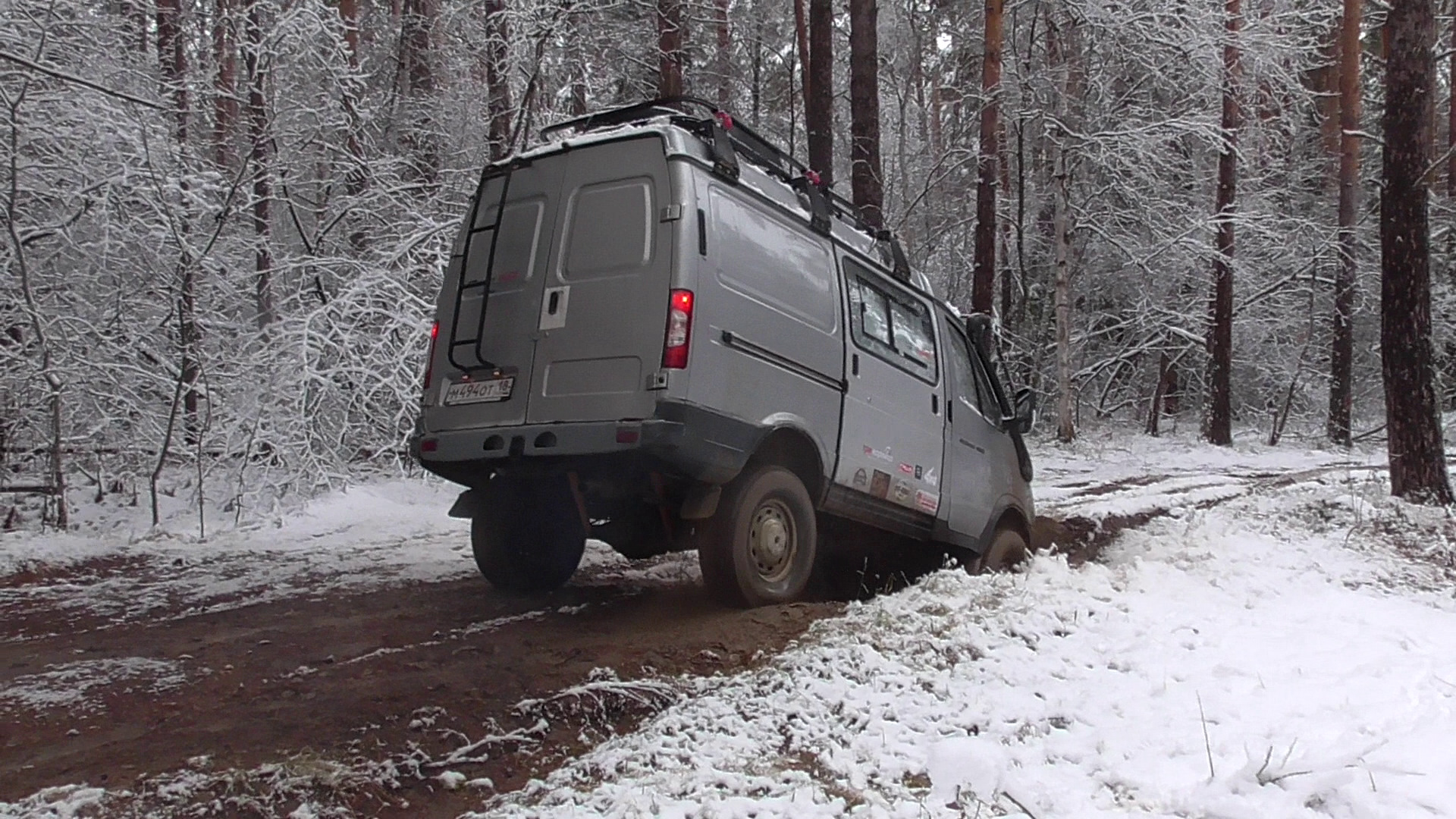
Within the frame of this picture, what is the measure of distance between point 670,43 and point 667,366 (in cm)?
1043

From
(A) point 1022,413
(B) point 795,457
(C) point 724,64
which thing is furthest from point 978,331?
(C) point 724,64

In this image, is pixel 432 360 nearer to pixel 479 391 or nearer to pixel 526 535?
pixel 479 391

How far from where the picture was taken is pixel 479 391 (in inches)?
204

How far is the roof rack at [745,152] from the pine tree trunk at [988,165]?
37.1 ft

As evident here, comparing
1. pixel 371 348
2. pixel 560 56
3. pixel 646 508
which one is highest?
pixel 560 56

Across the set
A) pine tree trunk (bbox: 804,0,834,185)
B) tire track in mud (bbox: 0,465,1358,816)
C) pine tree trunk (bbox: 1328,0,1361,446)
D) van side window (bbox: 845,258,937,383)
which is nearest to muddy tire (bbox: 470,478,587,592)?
→ tire track in mud (bbox: 0,465,1358,816)

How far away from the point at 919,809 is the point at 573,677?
1.68 m

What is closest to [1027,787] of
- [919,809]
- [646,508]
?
[919,809]

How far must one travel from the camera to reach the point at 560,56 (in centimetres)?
1269

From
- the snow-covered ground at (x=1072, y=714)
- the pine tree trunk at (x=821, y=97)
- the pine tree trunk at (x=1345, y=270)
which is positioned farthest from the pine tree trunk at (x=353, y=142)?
the pine tree trunk at (x=1345, y=270)

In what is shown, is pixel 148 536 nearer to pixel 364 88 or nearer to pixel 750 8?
pixel 364 88

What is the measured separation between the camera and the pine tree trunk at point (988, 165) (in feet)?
56.1

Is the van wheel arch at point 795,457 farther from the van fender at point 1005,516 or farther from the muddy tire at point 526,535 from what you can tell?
the van fender at point 1005,516

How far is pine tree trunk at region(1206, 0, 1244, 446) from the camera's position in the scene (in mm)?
18094
